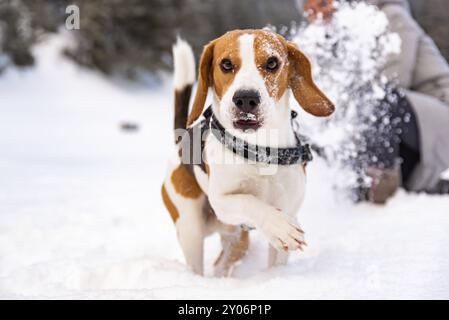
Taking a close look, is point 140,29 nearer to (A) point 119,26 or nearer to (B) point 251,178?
(A) point 119,26

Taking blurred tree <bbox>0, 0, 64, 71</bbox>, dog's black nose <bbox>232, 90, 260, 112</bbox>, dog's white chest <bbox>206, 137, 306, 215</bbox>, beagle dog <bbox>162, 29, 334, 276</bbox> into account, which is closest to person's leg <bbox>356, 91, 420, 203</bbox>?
beagle dog <bbox>162, 29, 334, 276</bbox>

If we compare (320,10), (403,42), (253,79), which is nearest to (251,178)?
(253,79)

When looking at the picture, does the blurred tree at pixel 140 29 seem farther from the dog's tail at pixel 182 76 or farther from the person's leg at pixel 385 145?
the dog's tail at pixel 182 76

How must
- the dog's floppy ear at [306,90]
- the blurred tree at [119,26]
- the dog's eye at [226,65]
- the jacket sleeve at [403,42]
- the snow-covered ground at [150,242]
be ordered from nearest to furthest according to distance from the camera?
the snow-covered ground at [150,242] → the dog's eye at [226,65] → the dog's floppy ear at [306,90] → the jacket sleeve at [403,42] → the blurred tree at [119,26]

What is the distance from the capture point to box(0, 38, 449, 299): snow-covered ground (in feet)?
5.36

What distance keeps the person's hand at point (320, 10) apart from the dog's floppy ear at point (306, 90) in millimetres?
1324

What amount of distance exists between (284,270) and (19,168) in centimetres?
432

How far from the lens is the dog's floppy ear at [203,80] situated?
1.99 m

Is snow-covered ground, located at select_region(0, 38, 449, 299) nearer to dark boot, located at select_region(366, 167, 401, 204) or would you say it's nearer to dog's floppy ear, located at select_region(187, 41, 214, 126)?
dark boot, located at select_region(366, 167, 401, 204)

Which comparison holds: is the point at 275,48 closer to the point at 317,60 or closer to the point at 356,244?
the point at 356,244

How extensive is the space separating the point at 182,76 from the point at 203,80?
396mm

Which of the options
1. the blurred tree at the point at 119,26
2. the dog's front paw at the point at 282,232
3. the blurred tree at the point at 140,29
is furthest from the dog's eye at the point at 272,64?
the blurred tree at the point at 140,29

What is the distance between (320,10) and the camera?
10.4ft
